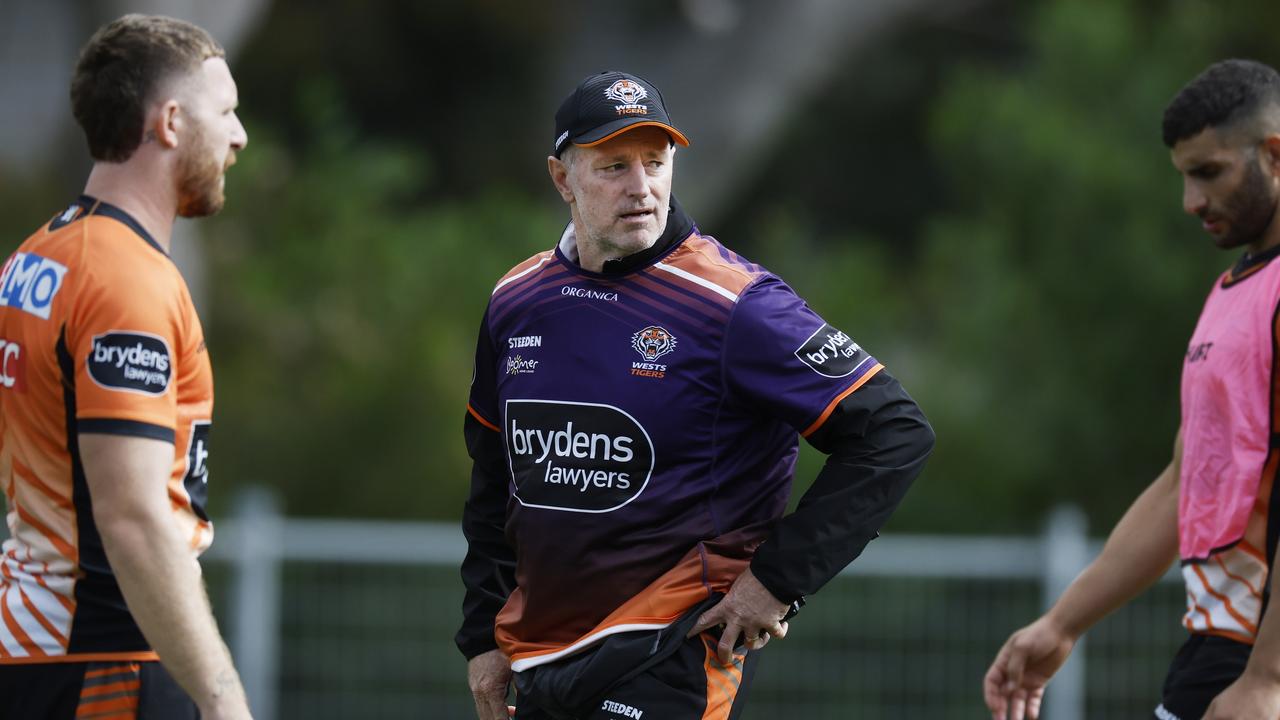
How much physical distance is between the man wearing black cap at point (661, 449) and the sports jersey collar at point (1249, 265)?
0.98 metres

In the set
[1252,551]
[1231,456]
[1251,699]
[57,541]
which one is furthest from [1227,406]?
[57,541]

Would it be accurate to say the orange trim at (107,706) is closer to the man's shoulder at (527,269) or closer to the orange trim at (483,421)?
the orange trim at (483,421)

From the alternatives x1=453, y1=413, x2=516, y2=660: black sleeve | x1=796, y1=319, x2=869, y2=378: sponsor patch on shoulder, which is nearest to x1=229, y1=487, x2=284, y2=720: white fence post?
x1=453, y1=413, x2=516, y2=660: black sleeve

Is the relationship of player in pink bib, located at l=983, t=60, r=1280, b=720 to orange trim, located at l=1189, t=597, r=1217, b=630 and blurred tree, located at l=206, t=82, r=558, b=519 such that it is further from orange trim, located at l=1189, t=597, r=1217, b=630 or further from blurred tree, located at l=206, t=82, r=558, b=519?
blurred tree, located at l=206, t=82, r=558, b=519

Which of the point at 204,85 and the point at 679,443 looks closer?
the point at 204,85

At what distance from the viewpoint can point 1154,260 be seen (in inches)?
362

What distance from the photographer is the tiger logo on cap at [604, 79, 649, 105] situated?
3.70 m

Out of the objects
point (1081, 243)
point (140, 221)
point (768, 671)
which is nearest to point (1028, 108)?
point (1081, 243)

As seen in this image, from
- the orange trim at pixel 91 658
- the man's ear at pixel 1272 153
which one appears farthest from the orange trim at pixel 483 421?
the man's ear at pixel 1272 153

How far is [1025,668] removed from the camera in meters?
4.38

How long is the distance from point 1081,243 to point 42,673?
297 inches

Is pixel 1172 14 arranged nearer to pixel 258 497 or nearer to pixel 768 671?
pixel 768 671

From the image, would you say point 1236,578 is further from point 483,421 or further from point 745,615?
point 483,421

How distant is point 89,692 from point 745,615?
55.9 inches
